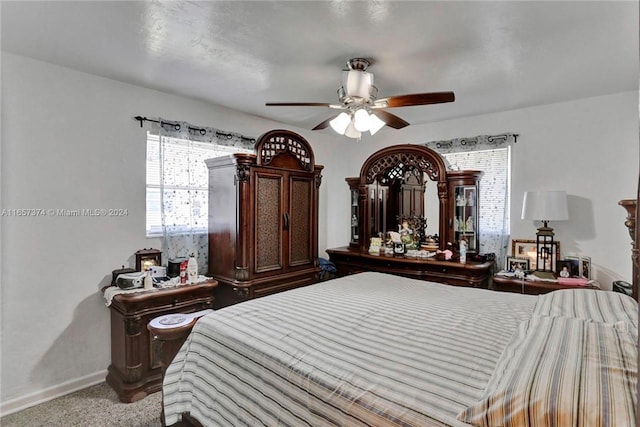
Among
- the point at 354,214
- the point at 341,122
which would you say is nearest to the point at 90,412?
the point at 341,122

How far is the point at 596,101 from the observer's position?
310cm

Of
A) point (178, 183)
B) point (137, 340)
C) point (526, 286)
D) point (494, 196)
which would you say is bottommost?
point (137, 340)

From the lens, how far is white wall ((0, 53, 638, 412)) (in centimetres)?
236

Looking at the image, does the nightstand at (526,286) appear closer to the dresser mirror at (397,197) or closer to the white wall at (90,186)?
the white wall at (90,186)

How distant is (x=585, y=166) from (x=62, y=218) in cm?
468

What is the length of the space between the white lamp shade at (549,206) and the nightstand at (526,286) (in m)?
0.60

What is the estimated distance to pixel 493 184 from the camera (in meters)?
3.65

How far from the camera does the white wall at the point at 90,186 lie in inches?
92.7

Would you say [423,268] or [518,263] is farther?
[423,268]

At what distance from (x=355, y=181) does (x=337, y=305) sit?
8.65ft

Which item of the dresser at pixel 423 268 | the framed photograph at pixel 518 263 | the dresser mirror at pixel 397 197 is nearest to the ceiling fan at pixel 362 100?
the dresser mirror at pixel 397 197

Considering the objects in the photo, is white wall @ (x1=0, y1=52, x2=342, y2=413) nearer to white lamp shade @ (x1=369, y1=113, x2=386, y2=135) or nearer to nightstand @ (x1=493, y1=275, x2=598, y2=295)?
white lamp shade @ (x1=369, y1=113, x2=386, y2=135)

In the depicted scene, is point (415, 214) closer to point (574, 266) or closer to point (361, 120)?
point (574, 266)

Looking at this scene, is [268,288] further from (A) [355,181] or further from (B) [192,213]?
(A) [355,181]
